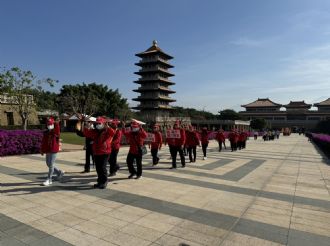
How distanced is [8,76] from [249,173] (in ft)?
76.3

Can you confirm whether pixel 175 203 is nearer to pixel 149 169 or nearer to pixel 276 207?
pixel 276 207

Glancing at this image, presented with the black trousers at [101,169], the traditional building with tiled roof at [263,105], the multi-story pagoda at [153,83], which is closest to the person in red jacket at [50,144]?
the black trousers at [101,169]

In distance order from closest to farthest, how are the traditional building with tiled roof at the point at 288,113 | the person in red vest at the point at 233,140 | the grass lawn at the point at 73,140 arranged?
the person in red vest at the point at 233,140
the grass lawn at the point at 73,140
the traditional building with tiled roof at the point at 288,113

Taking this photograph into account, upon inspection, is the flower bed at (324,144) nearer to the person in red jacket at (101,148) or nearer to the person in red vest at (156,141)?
the person in red vest at (156,141)

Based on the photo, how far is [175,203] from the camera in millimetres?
5828

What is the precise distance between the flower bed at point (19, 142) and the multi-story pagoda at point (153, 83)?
4974 centimetres

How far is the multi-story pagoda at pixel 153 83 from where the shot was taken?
214ft

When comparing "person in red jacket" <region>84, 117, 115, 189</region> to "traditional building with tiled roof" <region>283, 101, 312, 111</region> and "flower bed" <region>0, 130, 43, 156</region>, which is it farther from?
"traditional building with tiled roof" <region>283, 101, 312, 111</region>

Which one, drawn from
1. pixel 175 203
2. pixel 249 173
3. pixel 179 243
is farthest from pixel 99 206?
pixel 249 173

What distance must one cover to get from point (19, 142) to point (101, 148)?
824cm

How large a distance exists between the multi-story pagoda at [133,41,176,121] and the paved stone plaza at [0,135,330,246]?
2214 inches

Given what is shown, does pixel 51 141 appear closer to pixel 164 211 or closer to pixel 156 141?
pixel 164 211

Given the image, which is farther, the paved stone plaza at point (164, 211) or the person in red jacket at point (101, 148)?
the person in red jacket at point (101, 148)

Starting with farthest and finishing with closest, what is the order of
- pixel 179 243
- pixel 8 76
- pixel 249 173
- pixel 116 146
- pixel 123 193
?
pixel 8 76, pixel 249 173, pixel 116 146, pixel 123 193, pixel 179 243
